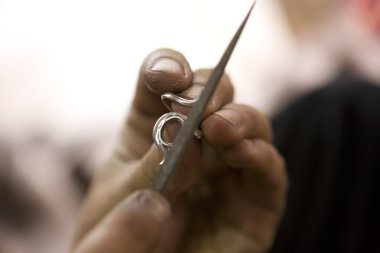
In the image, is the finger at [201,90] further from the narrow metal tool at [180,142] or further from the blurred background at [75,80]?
the blurred background at [75,80]

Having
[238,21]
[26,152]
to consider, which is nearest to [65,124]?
[26,152]

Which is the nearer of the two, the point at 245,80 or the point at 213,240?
the point at 213,240

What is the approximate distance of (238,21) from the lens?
0.86m

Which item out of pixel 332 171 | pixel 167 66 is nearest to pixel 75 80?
pixel 332 171

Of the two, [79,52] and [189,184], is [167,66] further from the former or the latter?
[79,52]

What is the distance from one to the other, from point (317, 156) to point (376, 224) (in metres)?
0.10

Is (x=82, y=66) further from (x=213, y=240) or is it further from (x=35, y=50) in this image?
(x=213, y=240)

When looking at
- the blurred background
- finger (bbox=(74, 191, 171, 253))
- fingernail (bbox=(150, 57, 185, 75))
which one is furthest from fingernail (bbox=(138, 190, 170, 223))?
the blurred background

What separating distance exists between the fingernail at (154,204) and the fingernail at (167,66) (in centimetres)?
10

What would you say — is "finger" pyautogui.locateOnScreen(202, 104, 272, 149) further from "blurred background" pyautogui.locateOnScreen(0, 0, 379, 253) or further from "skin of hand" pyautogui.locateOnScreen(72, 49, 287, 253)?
"blurred background" pyautogui.locateOnScreen(0, 0, 379, 253)

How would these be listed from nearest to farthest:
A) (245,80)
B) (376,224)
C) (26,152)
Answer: (376,224) < (26,152) < (245,80)

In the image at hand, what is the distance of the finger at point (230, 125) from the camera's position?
1.08ft

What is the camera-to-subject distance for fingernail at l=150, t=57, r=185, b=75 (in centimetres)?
34

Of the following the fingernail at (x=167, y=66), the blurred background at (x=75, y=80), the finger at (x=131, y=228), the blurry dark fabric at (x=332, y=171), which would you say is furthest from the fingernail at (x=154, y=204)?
the blurred background at (x=75, y=80)
